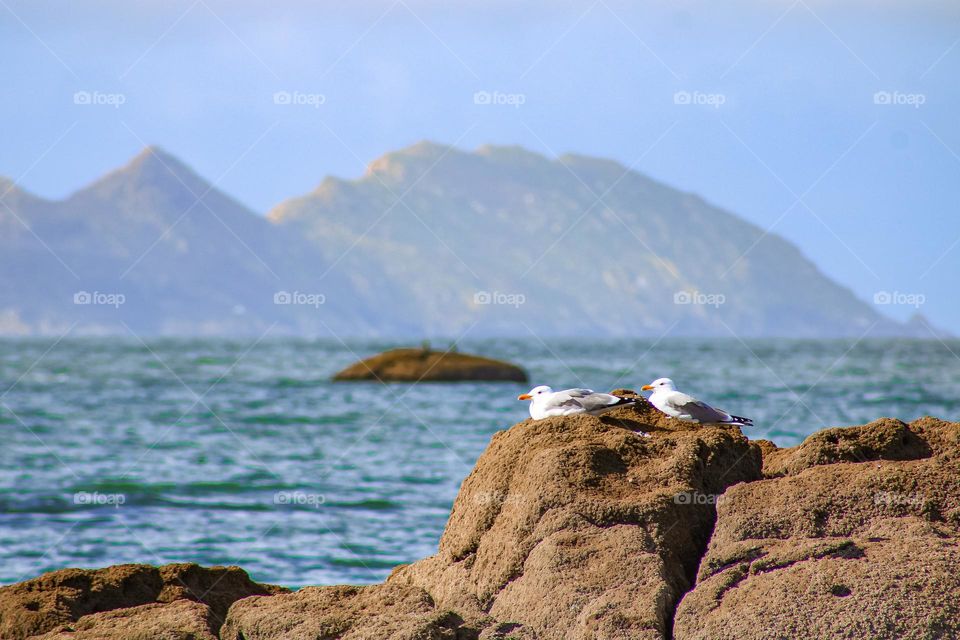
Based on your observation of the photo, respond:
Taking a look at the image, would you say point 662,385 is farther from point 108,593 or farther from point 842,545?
point 108,593

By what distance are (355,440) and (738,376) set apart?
3034cm

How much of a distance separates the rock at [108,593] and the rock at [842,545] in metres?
2.61

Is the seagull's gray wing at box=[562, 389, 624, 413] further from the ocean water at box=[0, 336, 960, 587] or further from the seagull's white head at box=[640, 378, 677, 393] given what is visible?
the ocean water at box=[0, 336, 960, 587]

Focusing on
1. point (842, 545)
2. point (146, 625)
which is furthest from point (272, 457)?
point (842, 545)

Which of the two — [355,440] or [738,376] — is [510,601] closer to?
[355,440]

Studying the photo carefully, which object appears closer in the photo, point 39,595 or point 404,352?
point 39,595

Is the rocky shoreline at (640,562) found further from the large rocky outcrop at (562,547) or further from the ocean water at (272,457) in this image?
the ocean water at (272,457)

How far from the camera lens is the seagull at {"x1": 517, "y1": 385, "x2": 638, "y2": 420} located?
22.8 feet

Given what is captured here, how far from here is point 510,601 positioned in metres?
5.45

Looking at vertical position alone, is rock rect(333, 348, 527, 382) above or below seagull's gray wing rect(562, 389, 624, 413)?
above

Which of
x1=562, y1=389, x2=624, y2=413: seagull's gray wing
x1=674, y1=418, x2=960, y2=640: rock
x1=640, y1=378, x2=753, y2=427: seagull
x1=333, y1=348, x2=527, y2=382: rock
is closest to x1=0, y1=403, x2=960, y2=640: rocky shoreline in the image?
x1=674, y1=418, x2=960, y2=640: rock

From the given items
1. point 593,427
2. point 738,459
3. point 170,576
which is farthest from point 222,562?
point 738,459

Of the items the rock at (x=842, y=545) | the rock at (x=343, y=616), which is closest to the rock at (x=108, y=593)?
the rock at (x=343, y=616)

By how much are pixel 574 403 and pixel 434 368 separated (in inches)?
1548
